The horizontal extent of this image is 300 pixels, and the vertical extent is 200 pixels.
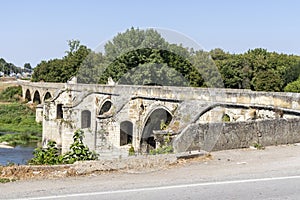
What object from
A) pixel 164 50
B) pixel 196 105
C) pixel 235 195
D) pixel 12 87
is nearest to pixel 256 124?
pixel 164 50

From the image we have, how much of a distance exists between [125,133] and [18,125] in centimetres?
2423

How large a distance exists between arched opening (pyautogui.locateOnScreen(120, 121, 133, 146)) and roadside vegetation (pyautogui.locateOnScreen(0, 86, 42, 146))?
1312 cm

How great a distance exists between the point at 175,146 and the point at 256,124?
5.92 ft

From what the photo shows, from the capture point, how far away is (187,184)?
5.77 m

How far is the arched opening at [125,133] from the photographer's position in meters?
23.9

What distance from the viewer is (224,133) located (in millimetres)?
8391

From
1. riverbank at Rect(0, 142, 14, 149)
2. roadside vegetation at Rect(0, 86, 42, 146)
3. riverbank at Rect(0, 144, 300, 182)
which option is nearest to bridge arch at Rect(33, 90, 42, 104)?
roadside vegetation at Rect(0, 86, 42, 146)

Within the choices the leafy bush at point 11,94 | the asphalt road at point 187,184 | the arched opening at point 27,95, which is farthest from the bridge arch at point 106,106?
the leafy bush at point 11,94

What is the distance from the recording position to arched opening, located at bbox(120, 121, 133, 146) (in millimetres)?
23891

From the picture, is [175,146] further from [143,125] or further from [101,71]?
[143,125]

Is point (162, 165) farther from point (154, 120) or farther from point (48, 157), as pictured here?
point (154, 120)

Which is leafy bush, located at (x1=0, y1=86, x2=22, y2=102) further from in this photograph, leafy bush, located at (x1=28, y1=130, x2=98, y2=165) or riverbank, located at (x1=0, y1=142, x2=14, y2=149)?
leafy bush, located at (x1=28, y1=130, x2=98, y2=165)

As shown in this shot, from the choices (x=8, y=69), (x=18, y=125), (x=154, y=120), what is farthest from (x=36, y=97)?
(x=8, y=69)

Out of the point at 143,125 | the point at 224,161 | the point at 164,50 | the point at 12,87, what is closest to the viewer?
the point at 224,161
